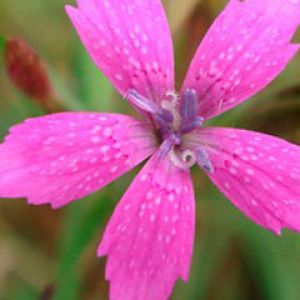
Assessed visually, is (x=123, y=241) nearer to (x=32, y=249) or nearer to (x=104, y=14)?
(x=104, y=14)

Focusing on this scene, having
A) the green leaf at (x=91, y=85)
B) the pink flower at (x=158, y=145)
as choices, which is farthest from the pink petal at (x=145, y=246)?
the green leaf at (x=91, y=85)

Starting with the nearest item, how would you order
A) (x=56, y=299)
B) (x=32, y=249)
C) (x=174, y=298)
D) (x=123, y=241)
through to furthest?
(x=123, y=241) → (x=56, y=299) → (x=174, y=298) → (x=32, y=249)

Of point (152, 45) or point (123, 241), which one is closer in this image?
point (123, 241)

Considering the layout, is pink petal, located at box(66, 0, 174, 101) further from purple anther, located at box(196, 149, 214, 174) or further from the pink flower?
purple anther, located at box(196, 149, 214, 174)

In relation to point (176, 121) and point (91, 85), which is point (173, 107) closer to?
point (176, 121)

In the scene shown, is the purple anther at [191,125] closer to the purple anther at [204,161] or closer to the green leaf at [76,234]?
the purple anther at [204,161]

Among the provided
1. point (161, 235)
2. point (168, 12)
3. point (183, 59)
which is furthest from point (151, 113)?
point (168, 12)

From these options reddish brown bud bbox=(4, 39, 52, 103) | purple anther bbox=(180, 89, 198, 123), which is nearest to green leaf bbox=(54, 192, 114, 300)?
reddish brown bud bbox=(4, 39, 52, 103)
